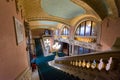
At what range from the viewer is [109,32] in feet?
14.1

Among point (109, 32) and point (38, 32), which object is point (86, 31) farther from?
point (38, 32)

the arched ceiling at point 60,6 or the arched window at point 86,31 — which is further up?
the arched ceiling at point 60,6

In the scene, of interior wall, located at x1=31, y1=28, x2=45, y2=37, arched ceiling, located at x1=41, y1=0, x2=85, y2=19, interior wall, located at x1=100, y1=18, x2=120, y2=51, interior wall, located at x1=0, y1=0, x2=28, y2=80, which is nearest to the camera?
interior wall, located at x1=0, y1=0, x2=28, y2=80

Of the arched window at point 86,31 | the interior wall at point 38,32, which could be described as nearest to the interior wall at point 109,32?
the arched window at point 86,31

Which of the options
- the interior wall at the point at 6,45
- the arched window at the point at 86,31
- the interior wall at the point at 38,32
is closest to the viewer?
the interior wall at the point at 6,45

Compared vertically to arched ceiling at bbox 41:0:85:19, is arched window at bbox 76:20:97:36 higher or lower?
lower

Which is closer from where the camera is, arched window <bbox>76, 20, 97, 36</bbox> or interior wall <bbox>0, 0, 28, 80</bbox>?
interior wall <bbox>0, 0, 28, 80</bbox>

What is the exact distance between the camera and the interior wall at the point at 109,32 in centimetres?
385

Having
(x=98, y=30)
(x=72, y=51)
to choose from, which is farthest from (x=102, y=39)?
(x=72, y=51)

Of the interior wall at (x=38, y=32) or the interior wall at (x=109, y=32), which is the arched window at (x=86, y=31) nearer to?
the interior wall at (x=109, y=32)

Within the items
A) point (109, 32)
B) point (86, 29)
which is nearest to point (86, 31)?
point (86, 29)

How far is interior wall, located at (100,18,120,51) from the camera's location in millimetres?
3850

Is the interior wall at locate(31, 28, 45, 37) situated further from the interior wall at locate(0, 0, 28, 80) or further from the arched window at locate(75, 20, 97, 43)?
the interior wall at locate(0, 0, 28, 80)

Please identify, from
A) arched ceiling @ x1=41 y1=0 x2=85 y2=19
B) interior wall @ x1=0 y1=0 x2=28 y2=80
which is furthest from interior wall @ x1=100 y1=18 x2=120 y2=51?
interior wall @ x1=0 y1=0 x2=28 y2=80
